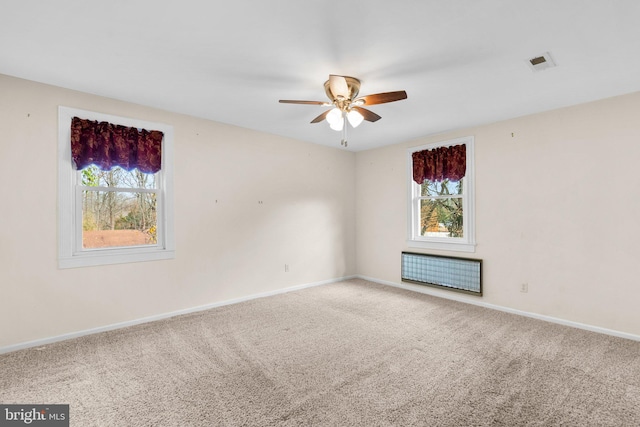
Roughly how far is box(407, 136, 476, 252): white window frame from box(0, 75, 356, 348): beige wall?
125 centimetres

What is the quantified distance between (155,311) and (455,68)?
4032mm

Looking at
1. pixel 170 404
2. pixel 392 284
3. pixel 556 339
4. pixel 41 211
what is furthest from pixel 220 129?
pixel 556 339

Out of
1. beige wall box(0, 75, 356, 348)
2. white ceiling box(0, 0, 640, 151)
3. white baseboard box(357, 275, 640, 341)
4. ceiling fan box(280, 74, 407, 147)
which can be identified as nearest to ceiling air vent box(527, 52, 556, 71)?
white ceiling box(0, 0, 640, 151)

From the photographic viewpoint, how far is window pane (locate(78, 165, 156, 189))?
3223 millimetres

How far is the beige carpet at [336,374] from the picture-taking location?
1912 mm

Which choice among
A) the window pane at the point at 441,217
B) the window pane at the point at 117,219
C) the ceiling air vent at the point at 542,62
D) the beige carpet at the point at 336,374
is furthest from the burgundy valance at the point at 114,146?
the window pane at the point at 441,217

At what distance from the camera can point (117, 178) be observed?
3.41 m

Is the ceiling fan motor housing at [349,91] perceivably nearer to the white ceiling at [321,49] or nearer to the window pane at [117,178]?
the white ceiling at [321,49]

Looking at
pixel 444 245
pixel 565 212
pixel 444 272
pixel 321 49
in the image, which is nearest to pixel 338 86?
pixel 321 49

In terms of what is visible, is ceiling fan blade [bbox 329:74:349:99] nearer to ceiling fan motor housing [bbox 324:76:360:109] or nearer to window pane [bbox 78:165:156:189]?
ceiling fan motor housing [bbox 324:76:360:109]

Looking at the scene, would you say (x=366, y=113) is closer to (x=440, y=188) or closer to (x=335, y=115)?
(x=335, y=115)

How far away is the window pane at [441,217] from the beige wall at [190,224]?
1.45 m

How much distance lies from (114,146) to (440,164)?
167 inches

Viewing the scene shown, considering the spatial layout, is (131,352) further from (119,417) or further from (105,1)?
(105,1)
